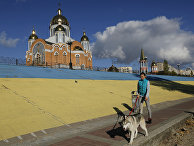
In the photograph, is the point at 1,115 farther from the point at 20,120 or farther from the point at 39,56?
the point at 39,56

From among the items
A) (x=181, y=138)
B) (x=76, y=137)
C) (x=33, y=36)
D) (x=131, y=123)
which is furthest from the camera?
(x=33, y=36)

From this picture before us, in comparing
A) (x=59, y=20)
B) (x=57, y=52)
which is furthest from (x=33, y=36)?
(x=57, y=52)

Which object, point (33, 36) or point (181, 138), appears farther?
point (33, 36)

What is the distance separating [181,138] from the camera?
16.5 feet

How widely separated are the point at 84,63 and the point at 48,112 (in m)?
42.1

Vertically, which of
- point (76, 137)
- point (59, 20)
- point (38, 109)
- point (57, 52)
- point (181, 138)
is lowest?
point (181, 138)

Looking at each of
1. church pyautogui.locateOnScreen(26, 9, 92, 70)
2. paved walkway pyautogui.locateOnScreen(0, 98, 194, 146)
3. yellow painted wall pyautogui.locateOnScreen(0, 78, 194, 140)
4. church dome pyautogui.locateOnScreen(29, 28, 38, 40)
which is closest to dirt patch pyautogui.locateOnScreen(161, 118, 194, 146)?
paved walkway pyautogui.locateOnScreen(0, 98, 194, 146)

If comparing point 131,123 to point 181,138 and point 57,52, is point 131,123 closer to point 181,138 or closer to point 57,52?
point 181,138

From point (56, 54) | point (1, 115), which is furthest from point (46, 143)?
point (56, 54)

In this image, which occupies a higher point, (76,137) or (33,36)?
(33,36)

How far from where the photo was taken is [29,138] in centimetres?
465

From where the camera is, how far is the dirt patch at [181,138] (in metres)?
4.70

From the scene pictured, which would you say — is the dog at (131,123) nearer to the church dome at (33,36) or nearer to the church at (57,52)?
the church at (57,52)

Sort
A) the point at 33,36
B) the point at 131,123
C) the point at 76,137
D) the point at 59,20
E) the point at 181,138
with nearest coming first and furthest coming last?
the point at 131,123, the point at 76,137, the point at 181,138, the point at 59,20, the point at 33,36
